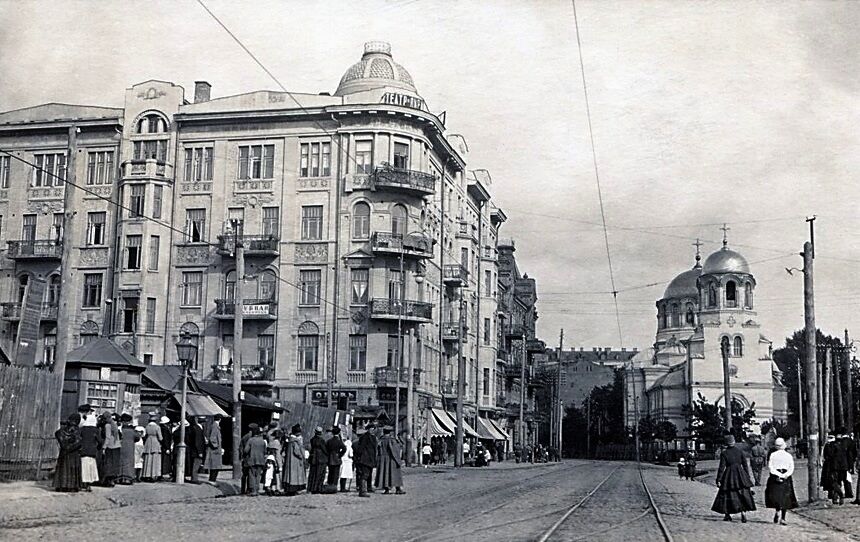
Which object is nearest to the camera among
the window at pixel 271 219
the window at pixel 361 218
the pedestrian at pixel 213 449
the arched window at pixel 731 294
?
the pedestrian at pixel 213 449

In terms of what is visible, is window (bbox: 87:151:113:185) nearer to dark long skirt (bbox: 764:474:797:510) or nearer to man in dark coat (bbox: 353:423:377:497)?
man in dark coat (bbox: 353:423:377:497)

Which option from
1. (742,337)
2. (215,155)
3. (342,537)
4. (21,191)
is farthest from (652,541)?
(742,337)

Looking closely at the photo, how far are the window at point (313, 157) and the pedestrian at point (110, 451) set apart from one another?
36.0m

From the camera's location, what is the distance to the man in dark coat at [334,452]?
1035 inches

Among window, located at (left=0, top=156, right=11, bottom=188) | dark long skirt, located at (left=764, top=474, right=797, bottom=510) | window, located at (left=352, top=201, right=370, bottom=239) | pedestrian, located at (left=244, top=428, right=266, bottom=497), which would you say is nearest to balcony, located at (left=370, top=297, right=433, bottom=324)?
window, located at (left=352, top=201, right=370, bottom=239)

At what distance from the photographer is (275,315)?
58.0 m

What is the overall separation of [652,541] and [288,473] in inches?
440

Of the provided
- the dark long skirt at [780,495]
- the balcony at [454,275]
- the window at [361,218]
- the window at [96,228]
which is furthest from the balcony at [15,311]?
the dark long skirt at [780,495]

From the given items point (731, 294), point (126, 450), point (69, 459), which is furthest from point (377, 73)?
point (731, 294)

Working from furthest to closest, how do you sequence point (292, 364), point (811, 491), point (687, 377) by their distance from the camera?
1. point (687, 377)
2. point (292, 364)
3. point (811, 491)

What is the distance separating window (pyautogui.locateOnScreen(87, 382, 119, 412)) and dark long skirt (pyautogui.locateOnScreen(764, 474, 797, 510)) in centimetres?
1554

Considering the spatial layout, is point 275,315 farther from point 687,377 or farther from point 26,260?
point 687,377

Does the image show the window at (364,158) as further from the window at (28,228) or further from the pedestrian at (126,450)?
the pedestrian at (126,450)

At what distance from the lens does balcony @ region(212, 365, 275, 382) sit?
56688 millimetres
